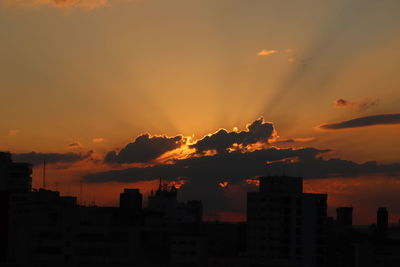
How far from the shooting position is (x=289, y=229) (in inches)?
6088

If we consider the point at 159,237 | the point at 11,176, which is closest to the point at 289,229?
the point at 159,237

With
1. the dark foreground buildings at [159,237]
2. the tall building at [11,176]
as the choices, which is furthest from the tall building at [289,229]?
the tall building at [11,176]

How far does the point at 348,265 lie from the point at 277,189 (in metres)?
37.2

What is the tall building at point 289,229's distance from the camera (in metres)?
153

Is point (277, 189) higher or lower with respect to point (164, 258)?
higher

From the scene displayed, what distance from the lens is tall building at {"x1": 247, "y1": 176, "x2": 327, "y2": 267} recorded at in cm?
15338

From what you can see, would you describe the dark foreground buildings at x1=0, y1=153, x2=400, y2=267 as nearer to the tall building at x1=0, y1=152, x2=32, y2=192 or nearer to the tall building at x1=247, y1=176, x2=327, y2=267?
the tall building at x1=247, y1=176, x2=327, y2=267

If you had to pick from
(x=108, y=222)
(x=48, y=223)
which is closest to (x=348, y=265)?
(x=108, y=222)

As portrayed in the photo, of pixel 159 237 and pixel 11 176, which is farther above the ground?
pixel 11 176

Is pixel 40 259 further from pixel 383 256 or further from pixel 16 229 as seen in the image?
pixel 383 256

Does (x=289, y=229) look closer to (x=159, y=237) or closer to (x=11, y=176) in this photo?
(x=159, y=237)

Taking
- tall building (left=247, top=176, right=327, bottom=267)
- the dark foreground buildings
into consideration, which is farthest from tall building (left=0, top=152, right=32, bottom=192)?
tall building (left=247, top=176, right=327, bottom=267)

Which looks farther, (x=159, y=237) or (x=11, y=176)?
(x=11, y=176)

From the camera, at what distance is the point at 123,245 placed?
149 meters
